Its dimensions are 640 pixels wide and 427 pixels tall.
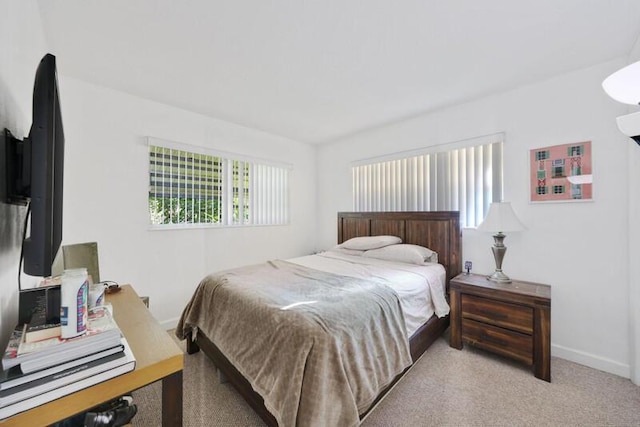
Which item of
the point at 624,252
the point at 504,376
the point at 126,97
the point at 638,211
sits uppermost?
the point at 126,97

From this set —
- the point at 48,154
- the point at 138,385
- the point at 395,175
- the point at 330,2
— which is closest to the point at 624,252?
the point at 395,175

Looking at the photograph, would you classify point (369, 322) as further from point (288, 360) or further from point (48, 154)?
point (48, 154)

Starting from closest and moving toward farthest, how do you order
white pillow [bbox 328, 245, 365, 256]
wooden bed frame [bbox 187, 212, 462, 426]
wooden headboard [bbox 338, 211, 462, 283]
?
wooden bed frame [bbox 187, 212, 462, 426]
wooden headboard [bbox 338, 211, 462, 283]
white pillow [bbox 328, 245, 365, 256]

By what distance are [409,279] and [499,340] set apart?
2.93ft

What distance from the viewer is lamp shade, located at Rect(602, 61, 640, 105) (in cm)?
124

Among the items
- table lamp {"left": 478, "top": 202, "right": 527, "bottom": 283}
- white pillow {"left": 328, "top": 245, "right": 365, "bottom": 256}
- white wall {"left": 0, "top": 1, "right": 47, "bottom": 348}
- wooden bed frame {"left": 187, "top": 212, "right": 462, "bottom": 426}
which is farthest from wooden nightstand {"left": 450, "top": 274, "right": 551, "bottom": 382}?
white wall {"left": 0, "top": 1, "right": 47, "bottom": 348}

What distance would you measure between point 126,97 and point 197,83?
2.83ft

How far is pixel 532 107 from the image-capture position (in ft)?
7.95

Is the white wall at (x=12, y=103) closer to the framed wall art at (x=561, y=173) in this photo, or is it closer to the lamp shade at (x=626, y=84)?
the lamp shade at (x=626, y=84)

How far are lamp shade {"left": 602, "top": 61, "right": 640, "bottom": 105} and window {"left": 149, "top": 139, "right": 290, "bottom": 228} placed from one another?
133 inches

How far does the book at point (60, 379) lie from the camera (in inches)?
25.2

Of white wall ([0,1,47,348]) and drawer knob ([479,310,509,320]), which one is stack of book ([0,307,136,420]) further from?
drawer knob ([479,310,509,320])

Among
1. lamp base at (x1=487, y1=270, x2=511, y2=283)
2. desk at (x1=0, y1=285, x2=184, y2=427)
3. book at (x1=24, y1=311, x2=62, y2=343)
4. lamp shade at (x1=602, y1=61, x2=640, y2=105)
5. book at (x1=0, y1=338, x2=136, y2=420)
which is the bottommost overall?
lamp base at (x1=487, y1=270, x2=511, y2=283)

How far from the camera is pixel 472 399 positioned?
5.79ft
